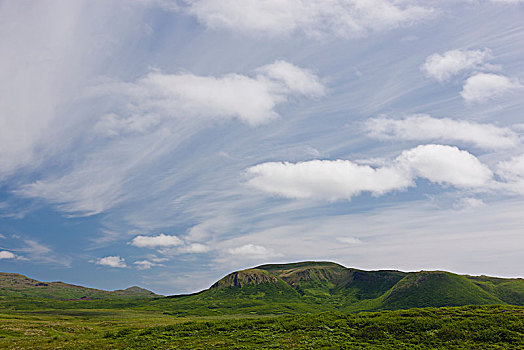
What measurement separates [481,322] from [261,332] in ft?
122

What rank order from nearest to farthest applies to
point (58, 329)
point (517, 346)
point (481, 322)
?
1. point (517, 346)
2. point (481, 322)
3. point (58, 329)

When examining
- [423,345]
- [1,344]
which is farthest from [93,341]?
[423,345]

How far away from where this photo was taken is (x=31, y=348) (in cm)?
5325

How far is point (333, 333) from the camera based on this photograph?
5559 cm

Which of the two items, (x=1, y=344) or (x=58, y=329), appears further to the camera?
(x=58, y=329)

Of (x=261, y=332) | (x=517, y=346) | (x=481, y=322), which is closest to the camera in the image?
(x=517, y=346)

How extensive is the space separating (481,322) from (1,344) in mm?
81317

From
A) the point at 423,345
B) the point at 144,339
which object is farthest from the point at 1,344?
the point at 423,345

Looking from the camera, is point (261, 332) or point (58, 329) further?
point (58, 329)

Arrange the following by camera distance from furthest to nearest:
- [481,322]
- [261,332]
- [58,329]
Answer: [58,329] < [261,332] < [481,322]

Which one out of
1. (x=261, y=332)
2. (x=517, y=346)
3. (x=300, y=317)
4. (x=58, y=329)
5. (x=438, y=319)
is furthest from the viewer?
(x=58, y=329)

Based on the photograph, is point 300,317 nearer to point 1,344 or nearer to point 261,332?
point 261,332

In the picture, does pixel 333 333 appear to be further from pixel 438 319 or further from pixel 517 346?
pixel 517 346

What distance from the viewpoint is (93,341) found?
60.9 meters
